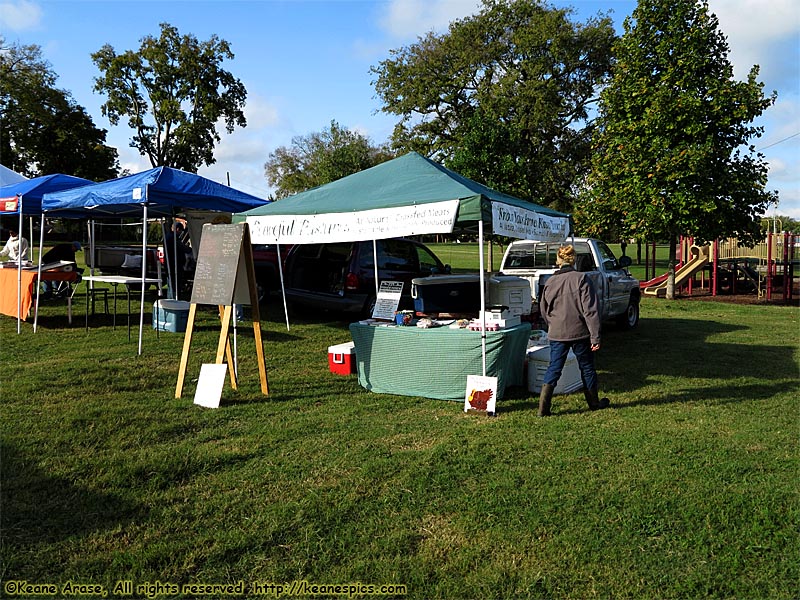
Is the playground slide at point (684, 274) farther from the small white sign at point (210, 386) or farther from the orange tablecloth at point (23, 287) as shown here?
the small white sign at point (210, 386)

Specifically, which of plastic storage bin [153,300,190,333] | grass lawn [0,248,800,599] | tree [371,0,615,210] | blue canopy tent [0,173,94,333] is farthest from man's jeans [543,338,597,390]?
tree [371,0,615,210]

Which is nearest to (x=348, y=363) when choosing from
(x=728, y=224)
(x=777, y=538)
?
(x=777, y=538)

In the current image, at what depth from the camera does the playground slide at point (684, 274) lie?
19870mm

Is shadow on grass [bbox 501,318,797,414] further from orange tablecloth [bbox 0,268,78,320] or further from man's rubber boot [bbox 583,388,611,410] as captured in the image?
orange tablecloth [bbox 0,268,78,320]

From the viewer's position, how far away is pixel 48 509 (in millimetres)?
3900

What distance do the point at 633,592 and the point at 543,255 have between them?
28.5 ft

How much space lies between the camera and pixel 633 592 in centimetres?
311

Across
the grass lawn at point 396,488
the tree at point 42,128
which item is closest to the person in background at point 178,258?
the grass lawn at point 396,488

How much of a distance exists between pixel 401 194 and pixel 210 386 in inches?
109

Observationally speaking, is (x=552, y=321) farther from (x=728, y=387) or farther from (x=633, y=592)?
(x=633, y=592)

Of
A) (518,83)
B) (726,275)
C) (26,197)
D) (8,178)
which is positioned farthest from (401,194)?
(518,83)

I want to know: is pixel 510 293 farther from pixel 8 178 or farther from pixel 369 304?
pixel 8 178

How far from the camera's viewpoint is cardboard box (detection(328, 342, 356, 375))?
Result: 763 cm

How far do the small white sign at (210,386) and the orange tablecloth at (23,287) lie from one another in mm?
5859
